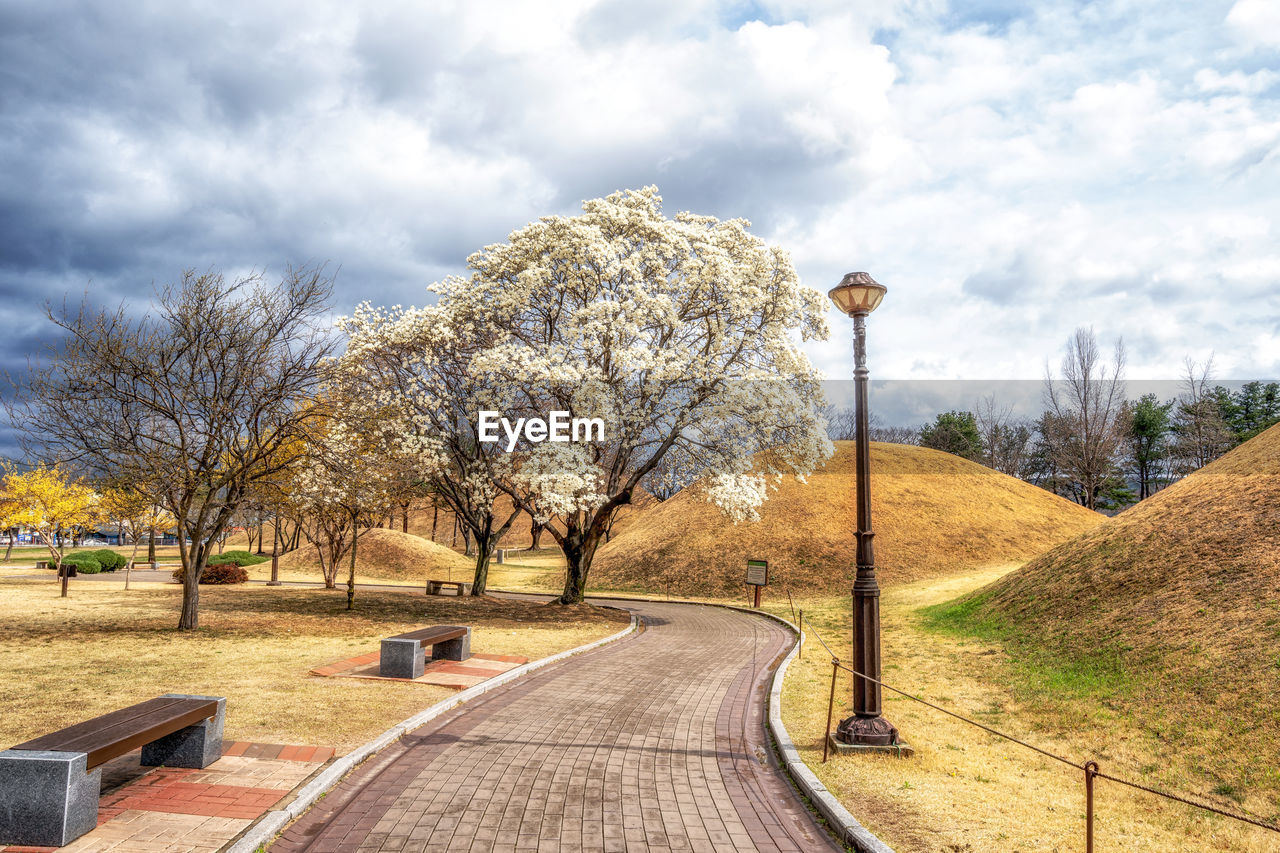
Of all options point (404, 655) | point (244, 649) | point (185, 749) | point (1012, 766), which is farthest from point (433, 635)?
point (1012, 766)

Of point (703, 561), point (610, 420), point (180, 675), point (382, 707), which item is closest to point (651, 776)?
point (382, 707)

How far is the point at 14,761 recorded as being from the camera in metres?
5.27

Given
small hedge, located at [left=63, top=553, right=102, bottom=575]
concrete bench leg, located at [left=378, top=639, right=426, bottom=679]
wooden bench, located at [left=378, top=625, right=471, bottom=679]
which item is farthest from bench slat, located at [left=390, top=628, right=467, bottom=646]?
small hedge, located at [left=63, top=553, right=102, bottom=575]

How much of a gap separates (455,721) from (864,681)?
5010mm

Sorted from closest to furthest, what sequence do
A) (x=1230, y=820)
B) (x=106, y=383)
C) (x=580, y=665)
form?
(x=1230, y=820), (x=580, y=665), (x=106, y=383)

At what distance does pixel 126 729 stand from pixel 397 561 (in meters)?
38.1

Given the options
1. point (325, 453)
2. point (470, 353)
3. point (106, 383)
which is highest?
point (470, 353)

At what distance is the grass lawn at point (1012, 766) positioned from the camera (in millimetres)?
6520

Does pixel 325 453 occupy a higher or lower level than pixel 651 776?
higher

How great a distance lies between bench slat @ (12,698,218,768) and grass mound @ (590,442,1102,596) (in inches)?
1111

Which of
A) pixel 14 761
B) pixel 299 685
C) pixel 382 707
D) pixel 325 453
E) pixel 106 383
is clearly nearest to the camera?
pixel 14 761

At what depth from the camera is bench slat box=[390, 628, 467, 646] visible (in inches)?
473

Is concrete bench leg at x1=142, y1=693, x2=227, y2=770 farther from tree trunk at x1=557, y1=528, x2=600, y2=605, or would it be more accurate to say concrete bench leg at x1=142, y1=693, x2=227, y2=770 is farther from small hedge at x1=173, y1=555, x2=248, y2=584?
small hedge at x1=173, y1=555, x2=248, y2=584

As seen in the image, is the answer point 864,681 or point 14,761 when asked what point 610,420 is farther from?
point 14,761
